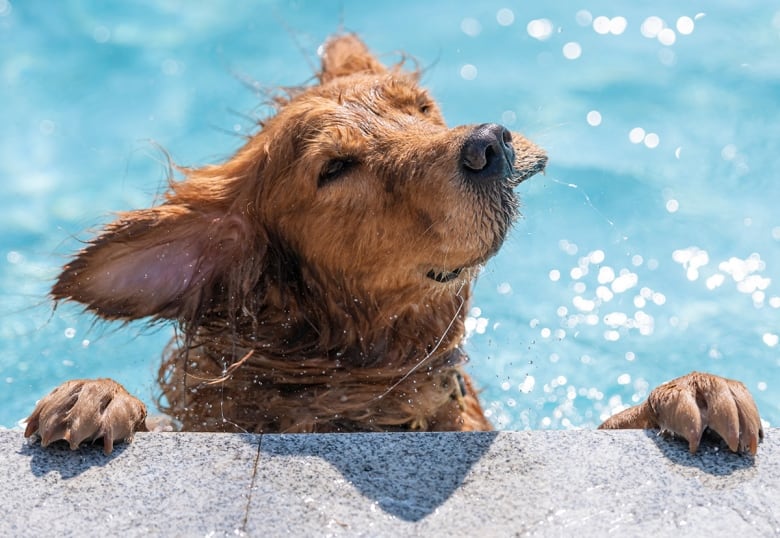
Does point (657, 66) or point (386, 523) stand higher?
point (386, 523)

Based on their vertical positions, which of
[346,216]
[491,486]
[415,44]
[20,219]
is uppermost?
[346,216]

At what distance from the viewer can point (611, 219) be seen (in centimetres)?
864

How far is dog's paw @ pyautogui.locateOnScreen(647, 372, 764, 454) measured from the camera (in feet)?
12.6

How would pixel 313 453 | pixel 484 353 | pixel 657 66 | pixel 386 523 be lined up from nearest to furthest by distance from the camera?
1. pixel 386 523
2. pixel 313 453
3. pixel 484 353
4. pixel 657 66

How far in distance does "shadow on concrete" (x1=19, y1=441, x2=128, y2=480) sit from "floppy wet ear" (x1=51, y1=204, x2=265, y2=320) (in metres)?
0.78

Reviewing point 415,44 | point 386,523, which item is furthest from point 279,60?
point 386,523

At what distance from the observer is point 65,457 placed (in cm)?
389

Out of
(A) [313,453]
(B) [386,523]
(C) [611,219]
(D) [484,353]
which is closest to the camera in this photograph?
(B) [386,523]

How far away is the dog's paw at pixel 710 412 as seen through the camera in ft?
12.6

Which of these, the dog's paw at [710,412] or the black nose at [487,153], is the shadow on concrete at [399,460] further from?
the black nose at [487,153]

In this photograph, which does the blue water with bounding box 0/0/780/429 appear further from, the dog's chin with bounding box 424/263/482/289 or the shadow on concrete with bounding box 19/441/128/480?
the shadow on concrete with bounding box 19/441/128/480

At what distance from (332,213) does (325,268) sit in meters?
0.30

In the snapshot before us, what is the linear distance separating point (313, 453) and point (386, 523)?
18.8 inches

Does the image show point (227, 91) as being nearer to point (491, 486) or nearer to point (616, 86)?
point (616, 86)
